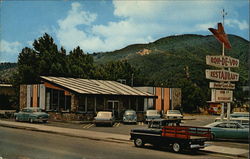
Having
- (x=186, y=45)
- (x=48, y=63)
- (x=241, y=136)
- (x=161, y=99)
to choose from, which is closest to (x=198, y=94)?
(x=161, y=99)

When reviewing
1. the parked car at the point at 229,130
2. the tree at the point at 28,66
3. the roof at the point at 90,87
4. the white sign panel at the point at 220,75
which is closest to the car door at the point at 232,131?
the parked car at the point at 229,130

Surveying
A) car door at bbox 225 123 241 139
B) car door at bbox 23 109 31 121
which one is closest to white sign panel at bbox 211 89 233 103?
car door at bbox 225 123 241 139

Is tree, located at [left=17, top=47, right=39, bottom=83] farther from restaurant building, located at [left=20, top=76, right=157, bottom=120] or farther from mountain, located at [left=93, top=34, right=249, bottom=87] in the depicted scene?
mountain, located at [left=93, top=34, right=249, bottom=87]

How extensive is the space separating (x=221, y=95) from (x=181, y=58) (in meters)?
108

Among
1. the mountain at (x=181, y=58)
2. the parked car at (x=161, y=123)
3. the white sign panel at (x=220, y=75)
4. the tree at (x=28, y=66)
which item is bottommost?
the parked car at (x=161, y=123)

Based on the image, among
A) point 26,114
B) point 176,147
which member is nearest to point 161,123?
point 176,147

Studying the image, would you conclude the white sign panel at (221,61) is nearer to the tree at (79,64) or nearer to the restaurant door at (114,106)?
the restaurant door at (114,106)

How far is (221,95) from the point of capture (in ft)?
76.7

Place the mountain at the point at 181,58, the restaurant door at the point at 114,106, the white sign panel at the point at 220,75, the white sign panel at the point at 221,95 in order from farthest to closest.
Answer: the mountain at the point at 181,58 < the restaurant door at the point at 114,106 < the white sign panel at the point at 221,95 < the white sign panel at the point at 220,75

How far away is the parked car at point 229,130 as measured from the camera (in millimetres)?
20812

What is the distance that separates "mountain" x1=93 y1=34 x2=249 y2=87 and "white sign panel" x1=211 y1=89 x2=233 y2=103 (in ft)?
175

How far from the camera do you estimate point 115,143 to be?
19750mm

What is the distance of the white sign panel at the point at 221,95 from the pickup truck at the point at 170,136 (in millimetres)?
4557

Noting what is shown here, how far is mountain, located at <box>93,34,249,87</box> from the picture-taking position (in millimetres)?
103688
